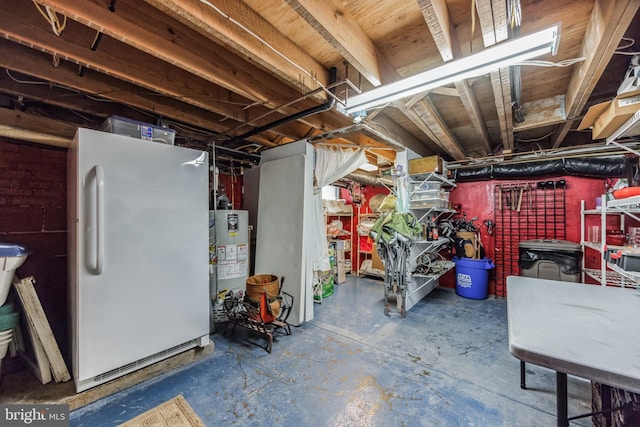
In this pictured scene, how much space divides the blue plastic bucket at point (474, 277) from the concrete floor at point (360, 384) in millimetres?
1194

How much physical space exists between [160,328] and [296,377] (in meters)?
1.30

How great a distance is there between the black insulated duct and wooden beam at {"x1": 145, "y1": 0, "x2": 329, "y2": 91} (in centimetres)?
378

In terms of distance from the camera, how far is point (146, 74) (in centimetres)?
198

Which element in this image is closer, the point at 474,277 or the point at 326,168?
the point at 326,168

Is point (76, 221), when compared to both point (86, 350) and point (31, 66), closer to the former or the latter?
point (86, 350)

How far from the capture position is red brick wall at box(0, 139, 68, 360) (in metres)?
2.39

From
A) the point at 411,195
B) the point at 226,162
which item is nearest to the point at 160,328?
the point at 226,162

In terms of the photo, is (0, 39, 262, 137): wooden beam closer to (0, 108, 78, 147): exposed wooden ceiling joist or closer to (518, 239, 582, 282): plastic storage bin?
(0, 108, 78, 147): exposed wooden ceiling joist

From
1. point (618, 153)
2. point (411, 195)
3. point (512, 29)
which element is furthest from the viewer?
point (411, 195)

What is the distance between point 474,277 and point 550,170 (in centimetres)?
209

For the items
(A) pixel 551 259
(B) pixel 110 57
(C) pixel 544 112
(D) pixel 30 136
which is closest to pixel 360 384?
(B) pixel 110 57

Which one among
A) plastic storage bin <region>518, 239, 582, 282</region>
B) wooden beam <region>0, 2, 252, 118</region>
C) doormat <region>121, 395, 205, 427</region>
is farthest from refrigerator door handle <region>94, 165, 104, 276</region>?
plastic storage bin <region>518, 239, 582, 282</region>

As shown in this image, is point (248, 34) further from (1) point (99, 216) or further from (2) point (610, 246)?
(2) point (610, 246)

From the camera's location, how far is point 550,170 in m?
3.87
